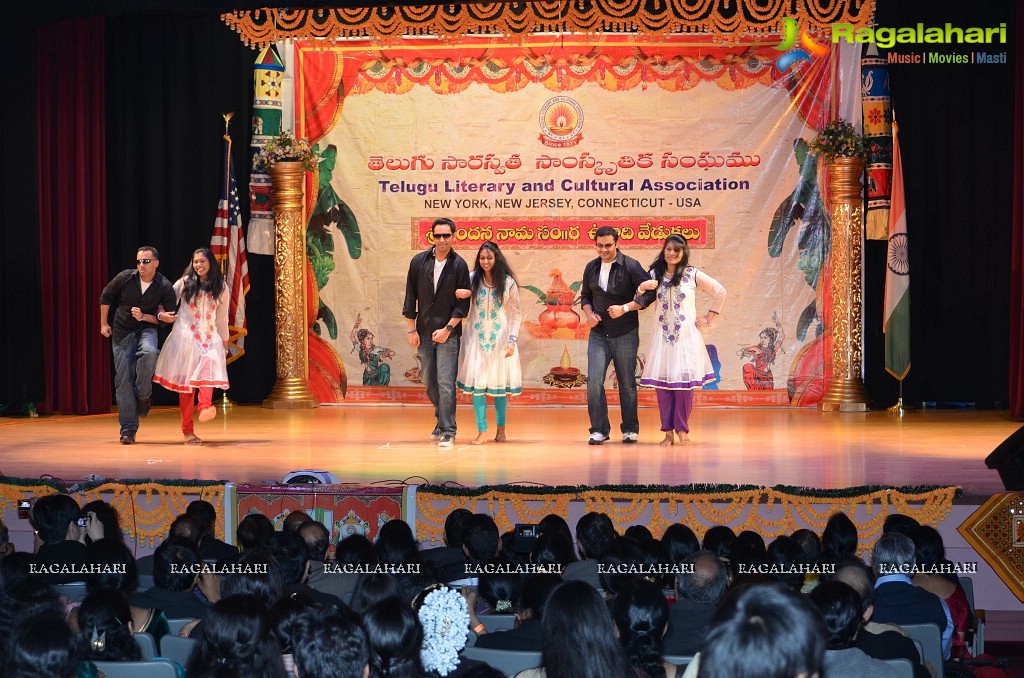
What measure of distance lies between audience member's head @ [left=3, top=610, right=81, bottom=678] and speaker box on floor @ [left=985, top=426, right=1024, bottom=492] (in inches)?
183

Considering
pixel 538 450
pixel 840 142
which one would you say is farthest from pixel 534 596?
pixel 840 142

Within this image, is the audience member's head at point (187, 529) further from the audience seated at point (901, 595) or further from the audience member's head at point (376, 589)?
the audience seated at point (901, 595)

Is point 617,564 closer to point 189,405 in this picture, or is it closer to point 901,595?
point 901,595

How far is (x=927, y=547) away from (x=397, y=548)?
5.94 ft

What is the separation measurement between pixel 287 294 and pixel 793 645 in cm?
944

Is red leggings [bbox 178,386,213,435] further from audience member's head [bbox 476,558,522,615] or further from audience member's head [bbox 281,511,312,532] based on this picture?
audience member's head [bbox 476,558,522,615]

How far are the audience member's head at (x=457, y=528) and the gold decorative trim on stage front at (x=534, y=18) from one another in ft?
15.9

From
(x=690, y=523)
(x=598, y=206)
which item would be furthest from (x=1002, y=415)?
(x=690, y=523)

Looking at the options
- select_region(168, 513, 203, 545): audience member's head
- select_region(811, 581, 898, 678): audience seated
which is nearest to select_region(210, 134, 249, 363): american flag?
select_region(168, 513, 203, 545): audience member's head

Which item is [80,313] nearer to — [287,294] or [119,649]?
[287,294]

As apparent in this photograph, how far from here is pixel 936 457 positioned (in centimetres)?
733

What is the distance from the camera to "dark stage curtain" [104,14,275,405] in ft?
35.9

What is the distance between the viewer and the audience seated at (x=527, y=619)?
10.3 feet

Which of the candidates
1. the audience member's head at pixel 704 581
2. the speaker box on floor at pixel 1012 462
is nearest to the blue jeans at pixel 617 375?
the speaker box on floor at pixel 1012 462
